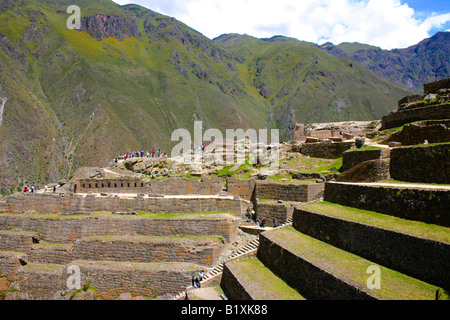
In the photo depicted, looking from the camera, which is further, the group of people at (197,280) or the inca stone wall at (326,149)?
the inca stone wall at (326,149)

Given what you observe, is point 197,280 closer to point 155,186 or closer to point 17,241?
point 155,186

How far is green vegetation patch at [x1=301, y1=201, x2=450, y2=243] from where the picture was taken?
355 inches

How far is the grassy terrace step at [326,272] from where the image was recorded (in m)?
8.28

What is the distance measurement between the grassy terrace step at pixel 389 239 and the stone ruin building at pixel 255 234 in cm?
3

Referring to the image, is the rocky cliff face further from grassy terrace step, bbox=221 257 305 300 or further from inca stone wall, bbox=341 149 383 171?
grassy terrace step, bbox=221 257 305 300

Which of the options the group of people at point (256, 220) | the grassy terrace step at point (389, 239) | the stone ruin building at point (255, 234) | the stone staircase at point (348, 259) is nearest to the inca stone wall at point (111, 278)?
the stone ruin building at point (255, 234)

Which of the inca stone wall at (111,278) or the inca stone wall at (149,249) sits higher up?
the inca stone wall at (149,249)

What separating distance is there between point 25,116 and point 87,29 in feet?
237

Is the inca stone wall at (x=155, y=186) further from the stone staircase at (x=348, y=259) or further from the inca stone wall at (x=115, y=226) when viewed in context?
the stone staircase at (x=348, y=259)

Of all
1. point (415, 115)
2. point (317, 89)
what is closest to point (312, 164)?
point (415, 115)

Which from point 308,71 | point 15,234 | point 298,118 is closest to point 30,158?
point 15,234

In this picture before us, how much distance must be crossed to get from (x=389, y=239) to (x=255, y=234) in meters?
9.17

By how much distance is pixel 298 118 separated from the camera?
123 metres
